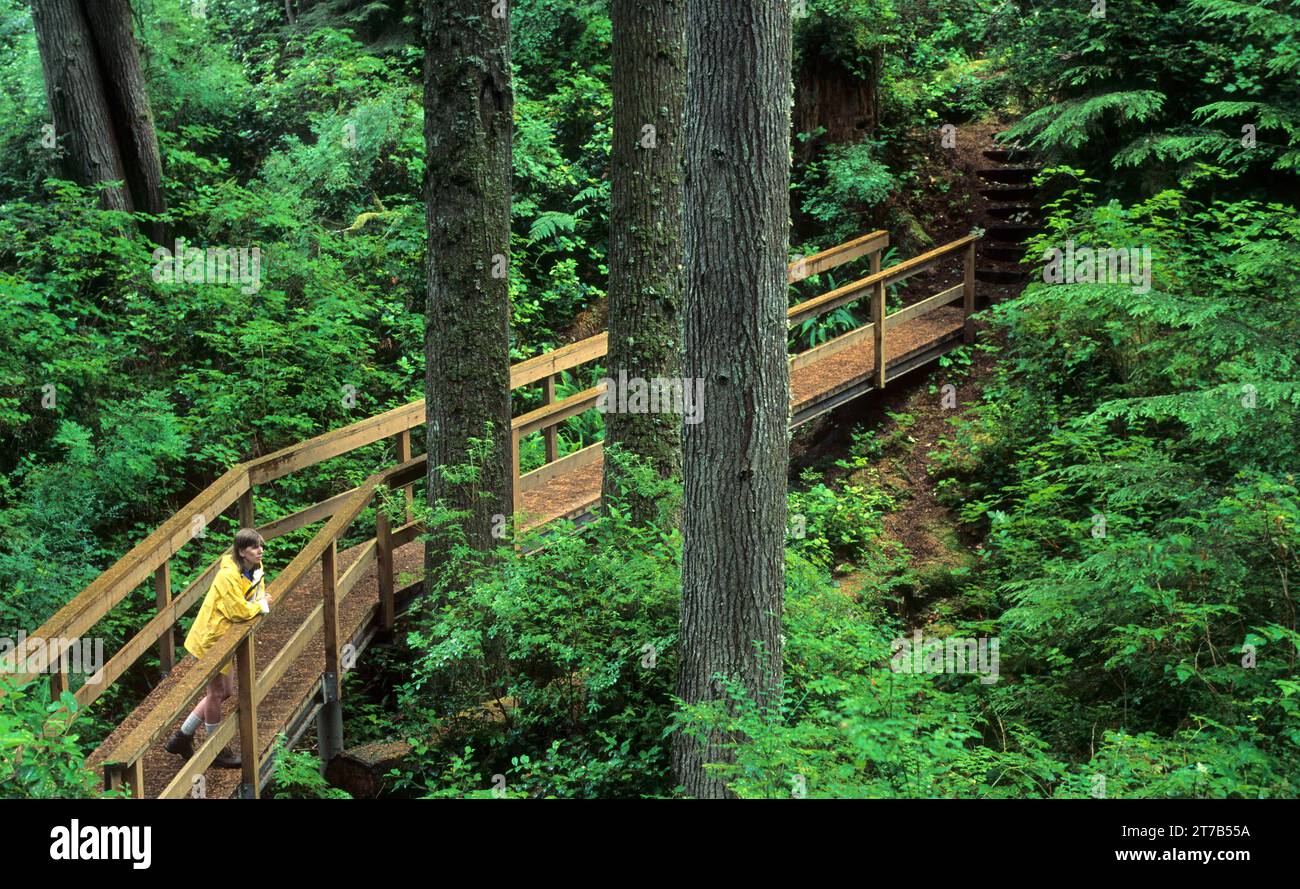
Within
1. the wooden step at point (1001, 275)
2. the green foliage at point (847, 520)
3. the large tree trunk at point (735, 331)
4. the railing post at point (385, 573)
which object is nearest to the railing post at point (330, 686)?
the railing post at point (385, 573)

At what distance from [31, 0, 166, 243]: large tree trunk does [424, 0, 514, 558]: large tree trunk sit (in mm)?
6873

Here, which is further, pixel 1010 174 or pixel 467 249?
pixel 1010 174

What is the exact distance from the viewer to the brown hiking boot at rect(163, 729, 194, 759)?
254 inches

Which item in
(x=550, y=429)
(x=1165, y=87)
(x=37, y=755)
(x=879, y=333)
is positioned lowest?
(x=37, y=755)

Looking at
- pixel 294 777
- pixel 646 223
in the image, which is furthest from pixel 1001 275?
pixel 294 777

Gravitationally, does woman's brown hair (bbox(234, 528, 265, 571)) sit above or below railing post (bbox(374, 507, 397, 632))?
above

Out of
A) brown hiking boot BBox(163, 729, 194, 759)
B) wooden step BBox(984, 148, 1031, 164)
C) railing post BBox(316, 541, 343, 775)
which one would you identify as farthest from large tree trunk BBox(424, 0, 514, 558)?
wooden step BBox(984, 148, 1031, 164)

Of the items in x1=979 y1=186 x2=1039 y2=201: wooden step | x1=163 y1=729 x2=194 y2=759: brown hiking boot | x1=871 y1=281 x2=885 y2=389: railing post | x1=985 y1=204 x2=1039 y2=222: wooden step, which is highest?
x1=979 y1=186 x2=1039 y2=201: wooden step

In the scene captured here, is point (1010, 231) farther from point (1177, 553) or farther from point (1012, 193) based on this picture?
point (1177, 553)

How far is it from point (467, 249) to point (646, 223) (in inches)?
55.6

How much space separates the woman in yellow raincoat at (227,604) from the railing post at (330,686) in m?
0.58

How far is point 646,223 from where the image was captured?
823 centimetres

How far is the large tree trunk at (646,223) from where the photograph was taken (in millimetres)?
8203

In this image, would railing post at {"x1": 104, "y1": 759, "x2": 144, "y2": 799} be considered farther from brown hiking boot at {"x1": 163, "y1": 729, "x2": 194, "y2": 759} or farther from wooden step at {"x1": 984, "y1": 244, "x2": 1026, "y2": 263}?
wooden step at {"x1": 984, "y1": 244, "x2": 1026, "y2": 263}
